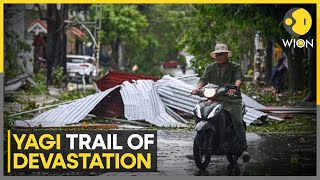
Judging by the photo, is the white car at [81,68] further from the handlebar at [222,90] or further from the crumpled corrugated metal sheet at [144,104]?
the handlebar at [222,90]

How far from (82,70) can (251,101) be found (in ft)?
8.63

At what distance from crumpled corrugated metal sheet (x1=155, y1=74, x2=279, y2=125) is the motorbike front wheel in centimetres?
35

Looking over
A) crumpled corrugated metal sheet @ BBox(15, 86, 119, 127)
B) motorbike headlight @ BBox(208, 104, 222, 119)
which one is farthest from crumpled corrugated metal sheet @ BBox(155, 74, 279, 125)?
crumpled corrugated metal sheet @ BBox(15, 86, 119, 127)

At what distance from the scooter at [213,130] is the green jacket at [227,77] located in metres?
0.06

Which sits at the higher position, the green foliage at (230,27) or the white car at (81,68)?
the green foliage at (230,27)

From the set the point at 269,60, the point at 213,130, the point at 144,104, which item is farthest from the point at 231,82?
the point at 269,60

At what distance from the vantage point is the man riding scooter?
27.1 feet

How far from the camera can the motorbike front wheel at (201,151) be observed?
323 inches

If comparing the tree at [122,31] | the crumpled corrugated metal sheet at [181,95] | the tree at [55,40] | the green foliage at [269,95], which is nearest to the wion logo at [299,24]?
the green foliage at [269,95]

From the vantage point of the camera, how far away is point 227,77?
8281 mm

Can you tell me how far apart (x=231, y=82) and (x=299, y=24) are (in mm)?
876

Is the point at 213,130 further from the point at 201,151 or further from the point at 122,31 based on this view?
the point at 122,31

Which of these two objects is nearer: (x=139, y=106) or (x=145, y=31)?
(x=139, y=106)

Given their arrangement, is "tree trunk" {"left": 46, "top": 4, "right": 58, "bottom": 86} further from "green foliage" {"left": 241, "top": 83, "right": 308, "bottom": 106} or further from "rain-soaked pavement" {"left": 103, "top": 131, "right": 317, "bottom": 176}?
"green foliage" {"left": 241, "top": 83, "right": 308, "bottom": 106}
